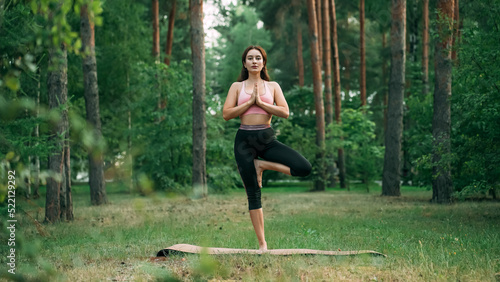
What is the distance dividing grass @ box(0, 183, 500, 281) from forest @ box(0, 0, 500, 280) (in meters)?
0.45

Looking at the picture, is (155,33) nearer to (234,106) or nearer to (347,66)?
(234,106)

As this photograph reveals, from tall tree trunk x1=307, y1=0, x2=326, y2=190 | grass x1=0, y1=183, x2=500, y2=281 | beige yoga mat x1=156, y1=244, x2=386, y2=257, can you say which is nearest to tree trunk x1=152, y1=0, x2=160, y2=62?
tall tree trunk x1=307, y1=0, x2=326, y2=190

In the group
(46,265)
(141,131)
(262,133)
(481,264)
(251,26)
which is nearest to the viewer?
(46,265)

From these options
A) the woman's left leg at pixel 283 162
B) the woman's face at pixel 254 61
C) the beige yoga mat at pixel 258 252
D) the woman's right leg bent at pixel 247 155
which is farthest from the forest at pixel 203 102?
the woman's face at pixel 254 61

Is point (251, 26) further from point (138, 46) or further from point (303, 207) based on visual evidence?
point (303, 207)

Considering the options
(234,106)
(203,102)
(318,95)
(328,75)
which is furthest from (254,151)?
(328,75)

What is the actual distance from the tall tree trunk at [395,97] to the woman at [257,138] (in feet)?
37.0

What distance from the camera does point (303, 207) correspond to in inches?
531

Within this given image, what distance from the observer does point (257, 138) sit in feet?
19.0

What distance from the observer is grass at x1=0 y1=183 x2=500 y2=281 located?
172 inches

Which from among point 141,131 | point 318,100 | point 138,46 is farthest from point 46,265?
point 138,46

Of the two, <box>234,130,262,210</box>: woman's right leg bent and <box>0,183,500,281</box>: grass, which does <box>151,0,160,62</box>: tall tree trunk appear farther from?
<box>234,130,262,210</box>: woman's right leg bent

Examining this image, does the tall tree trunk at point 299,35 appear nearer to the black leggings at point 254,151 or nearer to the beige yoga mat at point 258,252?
the black leggings at point 254,151

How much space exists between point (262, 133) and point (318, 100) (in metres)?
16.9
